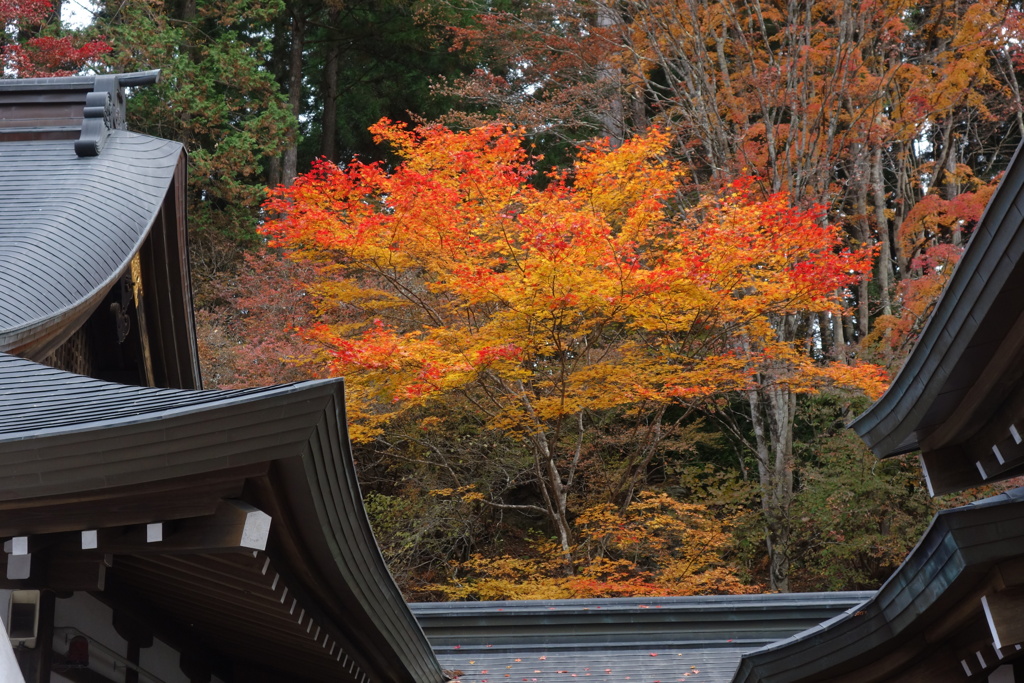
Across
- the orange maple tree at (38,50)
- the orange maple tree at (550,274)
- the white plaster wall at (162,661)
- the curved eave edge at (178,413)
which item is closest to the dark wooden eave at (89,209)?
the white plaster wall at (162,661)

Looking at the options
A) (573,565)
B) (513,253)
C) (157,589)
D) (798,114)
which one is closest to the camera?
(157,589)

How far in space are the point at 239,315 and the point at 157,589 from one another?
40.9ft

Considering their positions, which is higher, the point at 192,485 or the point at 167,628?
the point at 192,485

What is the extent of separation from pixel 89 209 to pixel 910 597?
5000 millimetres

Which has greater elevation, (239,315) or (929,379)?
(929,379)

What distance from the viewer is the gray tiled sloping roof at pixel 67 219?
4500mm

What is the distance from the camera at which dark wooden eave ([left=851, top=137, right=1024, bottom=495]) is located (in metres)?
2.68

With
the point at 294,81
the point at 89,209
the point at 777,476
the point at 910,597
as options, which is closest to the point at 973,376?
the point at 910,597

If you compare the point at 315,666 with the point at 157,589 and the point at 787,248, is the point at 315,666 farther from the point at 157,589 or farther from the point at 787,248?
the point at 787,248

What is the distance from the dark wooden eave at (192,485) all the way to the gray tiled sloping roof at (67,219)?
106 cm

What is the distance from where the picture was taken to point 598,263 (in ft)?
34.3

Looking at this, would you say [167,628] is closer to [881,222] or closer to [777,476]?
[777,476]

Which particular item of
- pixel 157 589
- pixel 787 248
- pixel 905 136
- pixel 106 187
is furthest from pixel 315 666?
pixel 905 136

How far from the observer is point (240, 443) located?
2424mm
